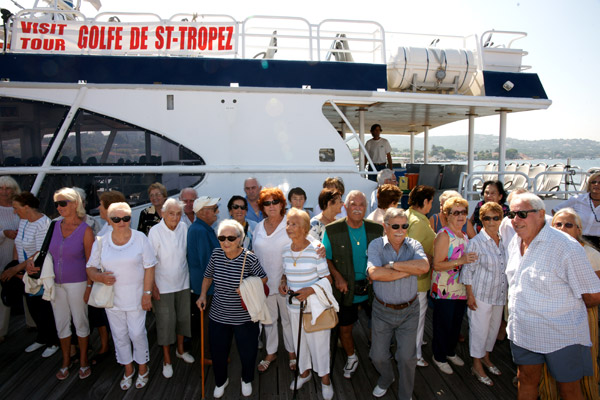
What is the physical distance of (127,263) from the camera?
2977 millimetres

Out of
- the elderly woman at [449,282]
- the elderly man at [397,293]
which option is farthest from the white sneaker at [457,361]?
the elderly man at [397,293]

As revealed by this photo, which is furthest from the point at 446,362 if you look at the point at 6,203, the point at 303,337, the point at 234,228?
the point at 6,203

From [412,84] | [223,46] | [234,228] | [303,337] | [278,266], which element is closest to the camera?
[234,228]

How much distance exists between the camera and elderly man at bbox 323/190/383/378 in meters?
3.06

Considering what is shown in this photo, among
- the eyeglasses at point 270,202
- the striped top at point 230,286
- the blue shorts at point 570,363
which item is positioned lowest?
the blue shorts at point 570,363

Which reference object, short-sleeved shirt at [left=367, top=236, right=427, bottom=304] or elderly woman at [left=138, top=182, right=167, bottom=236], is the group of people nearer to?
short-sleeved shirt at [left=367, top=236, right=427, bottom=304]

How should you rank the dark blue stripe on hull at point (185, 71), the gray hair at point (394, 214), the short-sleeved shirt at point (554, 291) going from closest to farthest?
the short-sleeved shirt at point (554, 291), the gray hair at point (394, 214), the dark blue stripe on hull at point (185, 71)

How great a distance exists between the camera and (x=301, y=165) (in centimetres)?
524

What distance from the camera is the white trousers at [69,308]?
10.6ft

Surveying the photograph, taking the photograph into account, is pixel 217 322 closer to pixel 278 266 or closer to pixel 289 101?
pixel 278 266

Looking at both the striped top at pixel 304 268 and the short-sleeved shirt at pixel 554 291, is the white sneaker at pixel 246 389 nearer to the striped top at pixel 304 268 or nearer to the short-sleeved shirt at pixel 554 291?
the striped top at pixel 304 268

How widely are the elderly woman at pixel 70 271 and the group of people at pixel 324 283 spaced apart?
0.03ft

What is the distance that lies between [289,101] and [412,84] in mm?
2060

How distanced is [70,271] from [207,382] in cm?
158
